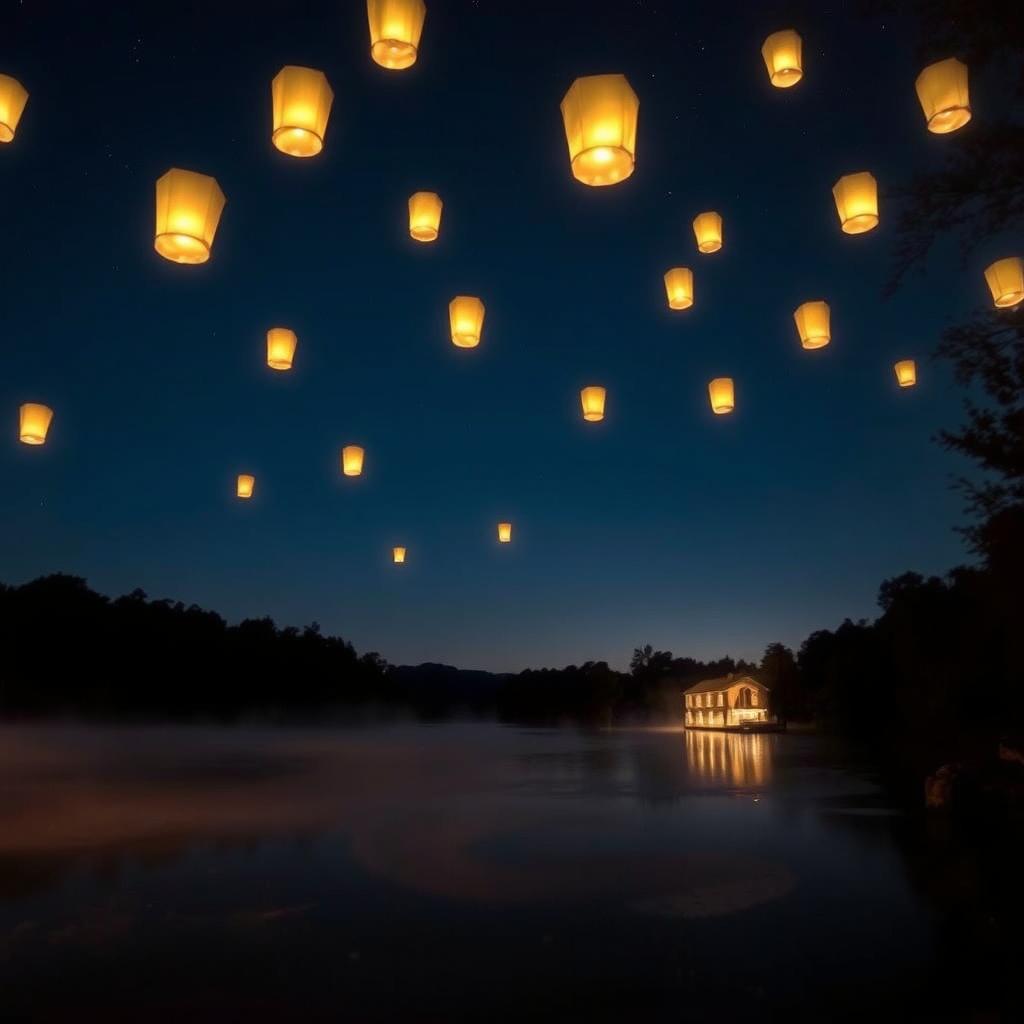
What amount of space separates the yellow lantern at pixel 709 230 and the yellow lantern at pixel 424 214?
67.2 inches

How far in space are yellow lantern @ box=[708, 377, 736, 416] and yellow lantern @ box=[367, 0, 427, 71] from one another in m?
3.53

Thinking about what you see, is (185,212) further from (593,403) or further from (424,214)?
(593,403)

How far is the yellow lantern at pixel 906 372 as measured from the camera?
19.7 ft

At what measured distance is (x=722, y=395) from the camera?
6270 millimetres

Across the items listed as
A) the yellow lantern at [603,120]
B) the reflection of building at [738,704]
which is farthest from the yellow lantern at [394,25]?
the reflection of building at [738,704]

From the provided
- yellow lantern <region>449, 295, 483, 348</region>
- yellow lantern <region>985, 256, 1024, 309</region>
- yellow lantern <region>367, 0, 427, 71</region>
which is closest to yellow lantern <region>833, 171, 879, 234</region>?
yellow lantern <region>985, 256, 1024, 309</region>

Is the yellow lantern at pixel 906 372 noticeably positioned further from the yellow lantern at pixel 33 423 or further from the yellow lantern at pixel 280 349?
the yellow lantern at pixel 33 423

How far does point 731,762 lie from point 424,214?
34.3ft

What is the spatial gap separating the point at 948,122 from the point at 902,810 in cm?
570

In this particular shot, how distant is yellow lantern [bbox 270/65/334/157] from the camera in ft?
12.2

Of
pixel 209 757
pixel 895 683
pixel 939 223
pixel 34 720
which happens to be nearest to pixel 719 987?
pixel 939 223

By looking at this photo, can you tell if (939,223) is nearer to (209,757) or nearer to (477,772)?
(477,772)

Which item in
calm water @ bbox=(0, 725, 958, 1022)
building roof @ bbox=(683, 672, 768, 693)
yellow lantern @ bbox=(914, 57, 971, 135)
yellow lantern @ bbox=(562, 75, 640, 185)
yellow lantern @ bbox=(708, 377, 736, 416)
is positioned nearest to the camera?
calm water @ bbox=(0, 725, 958, 1022)

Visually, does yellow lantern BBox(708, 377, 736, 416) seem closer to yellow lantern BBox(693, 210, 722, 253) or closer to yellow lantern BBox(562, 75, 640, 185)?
yellow lantern BBox(693, 210, 722, 253)
